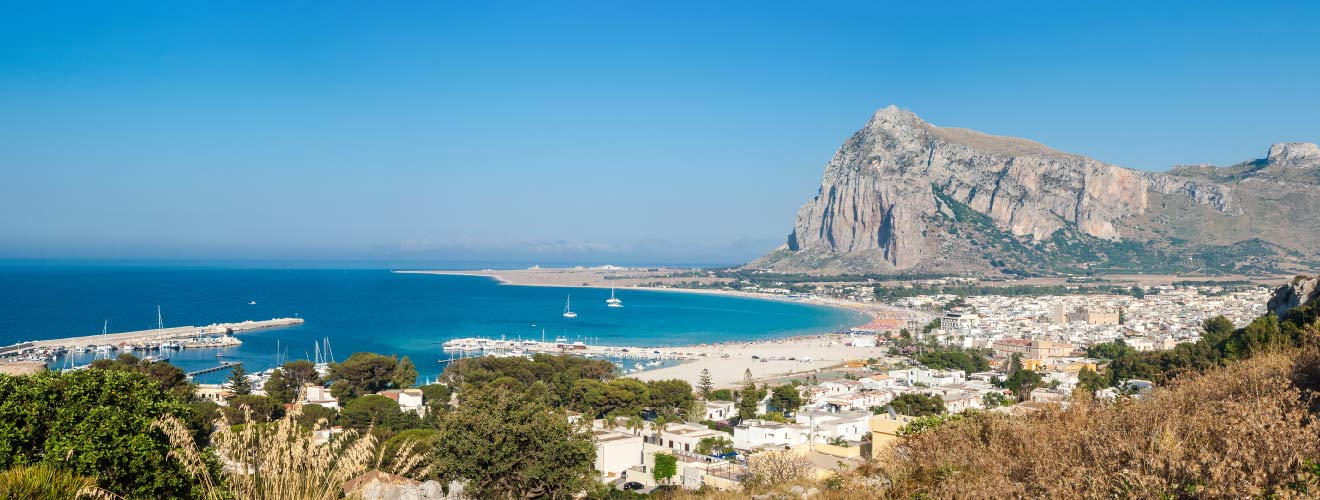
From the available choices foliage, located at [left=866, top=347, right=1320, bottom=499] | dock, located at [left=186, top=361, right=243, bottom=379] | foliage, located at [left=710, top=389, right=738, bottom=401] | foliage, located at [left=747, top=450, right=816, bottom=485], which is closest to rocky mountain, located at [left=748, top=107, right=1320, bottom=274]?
foliage, located at [left=710, top=389, right=738, bottom=401]

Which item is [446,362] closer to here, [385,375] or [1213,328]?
[385,375]

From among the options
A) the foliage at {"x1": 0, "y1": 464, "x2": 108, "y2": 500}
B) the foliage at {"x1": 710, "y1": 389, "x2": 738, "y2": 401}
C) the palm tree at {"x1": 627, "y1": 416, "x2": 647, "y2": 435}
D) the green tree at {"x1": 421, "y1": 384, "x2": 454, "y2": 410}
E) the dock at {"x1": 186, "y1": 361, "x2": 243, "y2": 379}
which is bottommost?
the dock at {"x1": 186, "y1": 361, "x2": 243, "y2": 379}

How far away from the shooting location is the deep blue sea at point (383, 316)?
178ft

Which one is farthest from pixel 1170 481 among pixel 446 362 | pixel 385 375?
pixel 446 362

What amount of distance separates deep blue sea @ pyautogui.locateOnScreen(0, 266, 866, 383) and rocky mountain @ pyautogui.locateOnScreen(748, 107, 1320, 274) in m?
40.9

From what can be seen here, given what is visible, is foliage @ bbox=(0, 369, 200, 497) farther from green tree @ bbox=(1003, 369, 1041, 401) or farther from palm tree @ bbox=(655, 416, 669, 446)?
green tree @ bbox=(1003, 369, 1041, 401)

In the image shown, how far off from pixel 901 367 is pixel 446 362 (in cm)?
2390

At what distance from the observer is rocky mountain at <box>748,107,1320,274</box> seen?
410 feet

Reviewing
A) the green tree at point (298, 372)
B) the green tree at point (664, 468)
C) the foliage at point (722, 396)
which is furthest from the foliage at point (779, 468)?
the green tree at point (298, 372)

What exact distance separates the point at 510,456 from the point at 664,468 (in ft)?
17.1

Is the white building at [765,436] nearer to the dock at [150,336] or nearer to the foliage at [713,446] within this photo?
the foliage at [713,446]

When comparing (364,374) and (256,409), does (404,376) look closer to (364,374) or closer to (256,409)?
(364,374)

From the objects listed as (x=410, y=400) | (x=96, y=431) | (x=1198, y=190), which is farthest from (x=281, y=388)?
(x=1198, y=190)

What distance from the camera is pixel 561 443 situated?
12.4m
